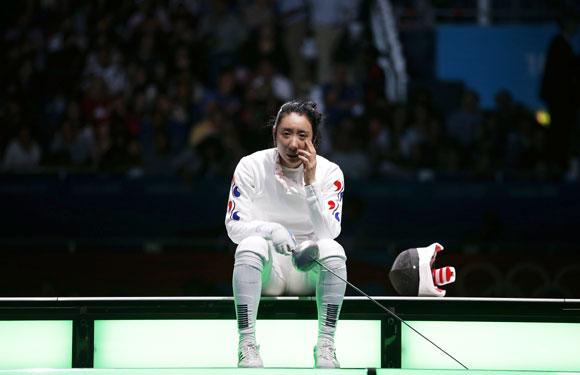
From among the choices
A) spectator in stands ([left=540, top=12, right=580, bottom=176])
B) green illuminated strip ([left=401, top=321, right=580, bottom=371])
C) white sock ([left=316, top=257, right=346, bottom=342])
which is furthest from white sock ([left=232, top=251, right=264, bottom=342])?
spectator in stands ([left=540, top=12, right=580, bottom=176])

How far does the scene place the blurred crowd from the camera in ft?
26.0

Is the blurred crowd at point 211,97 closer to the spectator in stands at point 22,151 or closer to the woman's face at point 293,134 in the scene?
the spectator in stands at point 22,151

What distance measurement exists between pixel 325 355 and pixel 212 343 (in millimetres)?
567

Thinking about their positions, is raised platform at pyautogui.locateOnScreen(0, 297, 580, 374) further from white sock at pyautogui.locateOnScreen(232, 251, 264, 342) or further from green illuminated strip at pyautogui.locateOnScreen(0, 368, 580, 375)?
green illuminated strip at pyautogui.locateOnScreen(0, 368, 580, 375)

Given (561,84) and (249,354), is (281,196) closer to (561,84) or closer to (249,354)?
(249,354)

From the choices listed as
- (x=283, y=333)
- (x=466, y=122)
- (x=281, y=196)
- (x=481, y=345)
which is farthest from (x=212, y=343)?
(x=466, y=122)

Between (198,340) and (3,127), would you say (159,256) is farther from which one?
(198,340)

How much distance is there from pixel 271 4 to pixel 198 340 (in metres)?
5.98

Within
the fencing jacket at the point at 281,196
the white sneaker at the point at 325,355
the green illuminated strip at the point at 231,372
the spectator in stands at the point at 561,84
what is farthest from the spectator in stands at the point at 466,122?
the green illuminated strip at the point at 231,372

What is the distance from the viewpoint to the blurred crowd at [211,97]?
7.92 m

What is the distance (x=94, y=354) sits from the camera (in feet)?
13.1

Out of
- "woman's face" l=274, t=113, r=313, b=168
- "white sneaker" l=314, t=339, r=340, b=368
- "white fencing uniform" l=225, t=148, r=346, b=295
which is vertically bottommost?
"white sneaker" l=314, t=339, r=340, b=368

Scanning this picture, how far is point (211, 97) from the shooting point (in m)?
8.61

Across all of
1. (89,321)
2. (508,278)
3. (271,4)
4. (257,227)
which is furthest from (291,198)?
(271,4)
